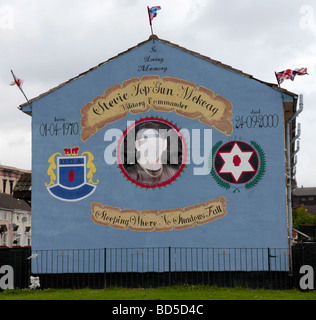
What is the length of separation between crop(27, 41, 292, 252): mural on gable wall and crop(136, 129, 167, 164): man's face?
35 millimetres

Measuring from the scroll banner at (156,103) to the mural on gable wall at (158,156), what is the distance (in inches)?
1.4

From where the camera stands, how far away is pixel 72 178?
20812 millimetres

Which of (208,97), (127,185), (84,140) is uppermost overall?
(208,97)

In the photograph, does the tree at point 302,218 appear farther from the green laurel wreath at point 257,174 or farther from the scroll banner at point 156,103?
the scroll banner at point 156,103

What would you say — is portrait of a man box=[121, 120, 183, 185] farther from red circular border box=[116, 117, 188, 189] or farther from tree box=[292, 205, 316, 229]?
tree box=[292, 205, 316, 229]

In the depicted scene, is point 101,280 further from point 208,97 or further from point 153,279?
point 208,97

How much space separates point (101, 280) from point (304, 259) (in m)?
6.79

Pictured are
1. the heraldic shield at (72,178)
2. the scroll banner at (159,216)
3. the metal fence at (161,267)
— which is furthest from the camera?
the heraldic shield at (72,178)

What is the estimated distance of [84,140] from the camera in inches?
824

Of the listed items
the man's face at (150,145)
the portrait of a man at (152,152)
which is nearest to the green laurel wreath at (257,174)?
the portrait of a man at (152,152)

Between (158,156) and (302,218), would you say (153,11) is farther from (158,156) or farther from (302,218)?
(302,218)

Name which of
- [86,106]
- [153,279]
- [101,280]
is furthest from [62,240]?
[86,106]

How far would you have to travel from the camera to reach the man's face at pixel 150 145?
2044 cm

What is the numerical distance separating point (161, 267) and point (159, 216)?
171cm
